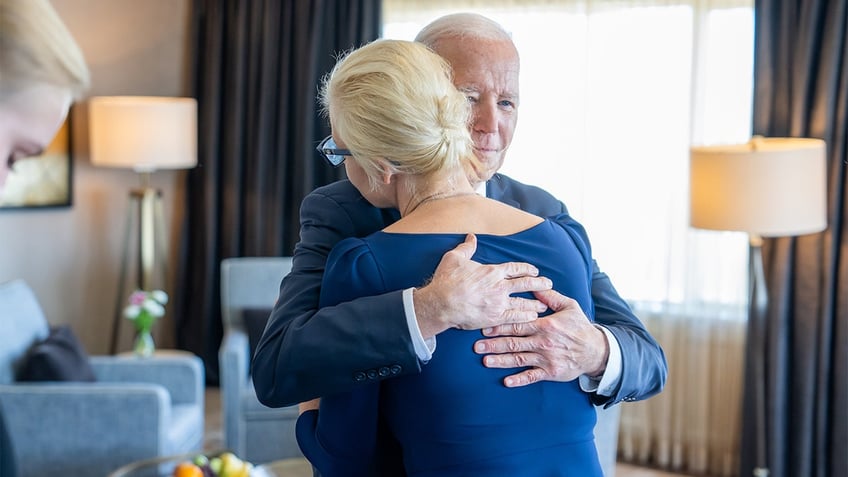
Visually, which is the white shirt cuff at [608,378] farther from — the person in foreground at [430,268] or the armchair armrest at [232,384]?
the armchair armrest at [232,384]

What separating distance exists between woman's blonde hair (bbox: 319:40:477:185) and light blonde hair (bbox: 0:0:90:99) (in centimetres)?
58

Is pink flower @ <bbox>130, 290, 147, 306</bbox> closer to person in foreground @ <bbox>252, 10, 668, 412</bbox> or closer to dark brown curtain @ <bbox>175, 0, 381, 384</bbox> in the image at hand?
dark brown curtain @ <bbox>175, 0, 381, 384</bbox>

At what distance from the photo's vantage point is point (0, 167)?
86cm

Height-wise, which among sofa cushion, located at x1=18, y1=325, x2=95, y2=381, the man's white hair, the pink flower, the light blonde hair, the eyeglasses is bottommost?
sofa cushion, located at x1=18, y1=325, x2=95, y2=381

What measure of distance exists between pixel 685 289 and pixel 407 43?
371 centimetres

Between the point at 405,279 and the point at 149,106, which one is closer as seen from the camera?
the point at 405,279

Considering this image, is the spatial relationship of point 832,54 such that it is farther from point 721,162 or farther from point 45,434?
point 45,434

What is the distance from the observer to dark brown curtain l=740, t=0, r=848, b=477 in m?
4.27

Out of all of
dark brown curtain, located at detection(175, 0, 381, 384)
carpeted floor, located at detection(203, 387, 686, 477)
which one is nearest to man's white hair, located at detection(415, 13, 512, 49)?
carpeted floor, located at detection(203, 387, 686, 477)

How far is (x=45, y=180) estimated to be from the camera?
218 inches

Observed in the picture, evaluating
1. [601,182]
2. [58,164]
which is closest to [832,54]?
[601,182]

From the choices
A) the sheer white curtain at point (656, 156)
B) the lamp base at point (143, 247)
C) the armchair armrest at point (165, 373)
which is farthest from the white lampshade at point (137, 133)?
the sheer white curtain at point (656, 156)

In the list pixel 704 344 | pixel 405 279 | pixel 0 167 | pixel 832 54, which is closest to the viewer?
pixel 0 167

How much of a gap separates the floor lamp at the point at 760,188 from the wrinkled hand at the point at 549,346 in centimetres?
255
